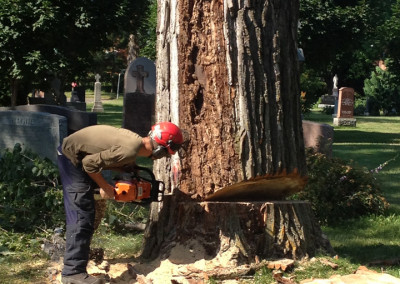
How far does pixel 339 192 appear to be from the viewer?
8.31 metres

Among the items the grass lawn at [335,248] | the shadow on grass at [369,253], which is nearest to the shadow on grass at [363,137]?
the grass lawn at [335,248]

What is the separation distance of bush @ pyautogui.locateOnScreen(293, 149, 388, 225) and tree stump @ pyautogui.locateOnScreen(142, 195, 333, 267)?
2574 millimetres

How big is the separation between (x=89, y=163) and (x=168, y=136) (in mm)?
585

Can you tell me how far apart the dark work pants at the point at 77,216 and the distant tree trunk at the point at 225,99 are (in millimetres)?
620

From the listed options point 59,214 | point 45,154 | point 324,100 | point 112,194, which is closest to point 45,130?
point 45,154

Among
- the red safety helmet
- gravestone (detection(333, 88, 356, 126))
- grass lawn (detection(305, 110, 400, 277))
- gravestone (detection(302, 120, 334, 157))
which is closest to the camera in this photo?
the red safety helmet

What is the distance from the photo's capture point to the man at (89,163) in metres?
4.94

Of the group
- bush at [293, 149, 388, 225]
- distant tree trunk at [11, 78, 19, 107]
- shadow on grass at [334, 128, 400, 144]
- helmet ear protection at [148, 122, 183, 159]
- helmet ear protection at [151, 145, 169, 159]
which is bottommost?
shadow on grass at [334, 128, 400, 144]

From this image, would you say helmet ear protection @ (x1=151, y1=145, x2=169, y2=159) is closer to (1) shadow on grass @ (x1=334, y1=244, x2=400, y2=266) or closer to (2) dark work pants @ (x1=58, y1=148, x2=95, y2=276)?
(2) dark work pants @ (x1=58, y1=148, x2=95, y2=276)

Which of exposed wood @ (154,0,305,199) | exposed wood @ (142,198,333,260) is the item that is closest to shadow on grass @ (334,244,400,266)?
exposed wood @ (142,198,333,260)

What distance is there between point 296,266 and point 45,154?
515cm

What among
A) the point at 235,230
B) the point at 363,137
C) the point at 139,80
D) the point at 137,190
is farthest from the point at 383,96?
the point at 137,190

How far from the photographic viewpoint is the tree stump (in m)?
5.35

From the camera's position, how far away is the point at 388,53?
20703 mm
